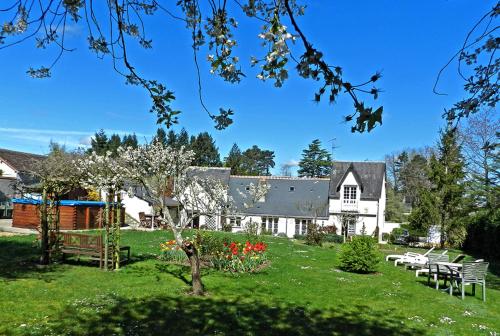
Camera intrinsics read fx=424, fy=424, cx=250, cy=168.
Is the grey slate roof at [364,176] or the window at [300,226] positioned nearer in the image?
the window at [300,226]

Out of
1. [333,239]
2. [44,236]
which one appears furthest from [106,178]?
[333,239]

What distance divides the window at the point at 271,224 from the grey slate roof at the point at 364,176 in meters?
5.93

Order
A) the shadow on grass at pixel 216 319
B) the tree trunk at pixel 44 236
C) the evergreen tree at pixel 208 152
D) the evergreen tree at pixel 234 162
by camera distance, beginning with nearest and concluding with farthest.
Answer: the shadow on grass at pixel 216 319 < the tree trunk at pixel 44 236 < the evergreen tree at pixel 234 162 < the evergreen tree at pixel 208 152

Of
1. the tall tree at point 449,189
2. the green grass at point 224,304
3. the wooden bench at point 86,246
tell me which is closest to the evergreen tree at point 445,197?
the tall tree at point 449,189

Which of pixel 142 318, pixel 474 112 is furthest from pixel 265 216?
pixel 474 112

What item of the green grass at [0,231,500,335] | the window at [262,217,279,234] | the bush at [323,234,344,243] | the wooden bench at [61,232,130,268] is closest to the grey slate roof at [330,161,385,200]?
the window at [262,217,279,234]

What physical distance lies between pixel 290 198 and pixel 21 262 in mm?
30435

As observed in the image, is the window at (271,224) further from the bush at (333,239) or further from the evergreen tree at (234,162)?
→ the evergreen tree at (234,162)

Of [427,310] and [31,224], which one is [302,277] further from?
[31,224]

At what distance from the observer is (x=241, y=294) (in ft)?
34.3

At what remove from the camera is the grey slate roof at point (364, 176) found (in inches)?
1585

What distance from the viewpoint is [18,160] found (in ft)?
140

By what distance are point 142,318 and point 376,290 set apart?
696 centimetres

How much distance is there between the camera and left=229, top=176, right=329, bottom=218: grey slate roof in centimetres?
4003
